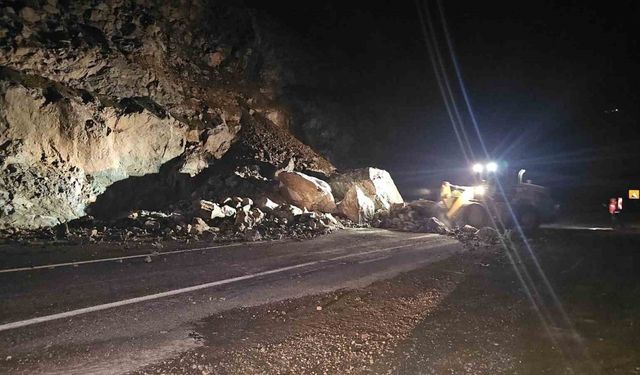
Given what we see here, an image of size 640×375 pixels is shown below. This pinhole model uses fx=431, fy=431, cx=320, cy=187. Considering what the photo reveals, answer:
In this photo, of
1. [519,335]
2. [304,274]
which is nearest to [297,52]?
[304,274]

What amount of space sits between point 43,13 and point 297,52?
15563 millimetres

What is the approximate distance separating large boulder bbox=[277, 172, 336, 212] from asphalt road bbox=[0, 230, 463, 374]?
5490mm

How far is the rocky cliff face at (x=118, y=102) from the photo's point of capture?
43.7 feet

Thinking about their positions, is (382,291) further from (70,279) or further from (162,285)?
(70,279)

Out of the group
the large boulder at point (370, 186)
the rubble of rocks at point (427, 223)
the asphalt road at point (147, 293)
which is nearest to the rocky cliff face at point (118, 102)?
the large boulder at point (370, 186)

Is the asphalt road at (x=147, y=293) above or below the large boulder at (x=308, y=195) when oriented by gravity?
below

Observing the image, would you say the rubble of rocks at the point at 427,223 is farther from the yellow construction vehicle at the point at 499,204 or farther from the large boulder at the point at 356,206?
the yellow construction vehicle at the point at 499,204

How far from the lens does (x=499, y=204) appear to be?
15.1 m

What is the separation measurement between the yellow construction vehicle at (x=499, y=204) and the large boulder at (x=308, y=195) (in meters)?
4.57

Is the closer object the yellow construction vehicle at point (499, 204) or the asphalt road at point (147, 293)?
the asphalt road at point (147, 293)

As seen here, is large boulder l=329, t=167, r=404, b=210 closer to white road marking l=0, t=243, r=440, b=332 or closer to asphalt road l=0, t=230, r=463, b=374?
asphalt road l=0, t=230, r=463, b=374

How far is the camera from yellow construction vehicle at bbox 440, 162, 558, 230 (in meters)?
15.0

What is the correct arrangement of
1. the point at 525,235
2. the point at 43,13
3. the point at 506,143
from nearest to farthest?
the point at 525,235, the point at 43,13, the point at 506,143

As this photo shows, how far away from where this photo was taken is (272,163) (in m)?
20.2
